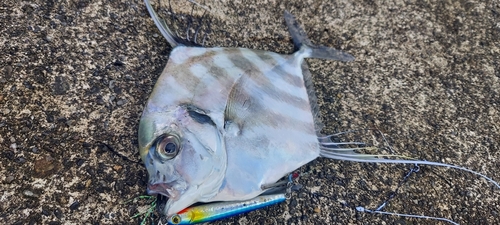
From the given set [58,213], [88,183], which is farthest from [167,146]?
[58,213]

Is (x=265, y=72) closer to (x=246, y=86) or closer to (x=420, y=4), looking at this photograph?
(x=246, y=86)

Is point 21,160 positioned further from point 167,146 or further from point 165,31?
point 165,31

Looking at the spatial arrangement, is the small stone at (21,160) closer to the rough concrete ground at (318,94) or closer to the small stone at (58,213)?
the rough concrete ground at (318,94)

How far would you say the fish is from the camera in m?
1.62

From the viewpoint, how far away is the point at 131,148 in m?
1.90

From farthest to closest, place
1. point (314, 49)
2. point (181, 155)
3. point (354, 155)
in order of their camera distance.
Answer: point (314, 49) < point (354, 155) < point (181, 155)

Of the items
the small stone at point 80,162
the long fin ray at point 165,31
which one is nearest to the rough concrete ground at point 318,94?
the small stone at point 80,162

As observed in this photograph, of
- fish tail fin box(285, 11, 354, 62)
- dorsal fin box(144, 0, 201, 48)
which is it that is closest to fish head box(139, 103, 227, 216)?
dorsal fin box(144, 0, 201, 48)

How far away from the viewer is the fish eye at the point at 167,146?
1.62 meters

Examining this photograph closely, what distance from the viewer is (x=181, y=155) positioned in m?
1.62

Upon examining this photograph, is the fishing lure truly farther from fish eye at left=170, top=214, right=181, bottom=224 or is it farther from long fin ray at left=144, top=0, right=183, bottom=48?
long fin ray at left=144, top=0, right=183, bottom=48

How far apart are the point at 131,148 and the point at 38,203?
0.47 metres

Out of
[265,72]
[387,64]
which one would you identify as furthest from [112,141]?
[387,64]

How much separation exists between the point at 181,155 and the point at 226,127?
0.30 m
